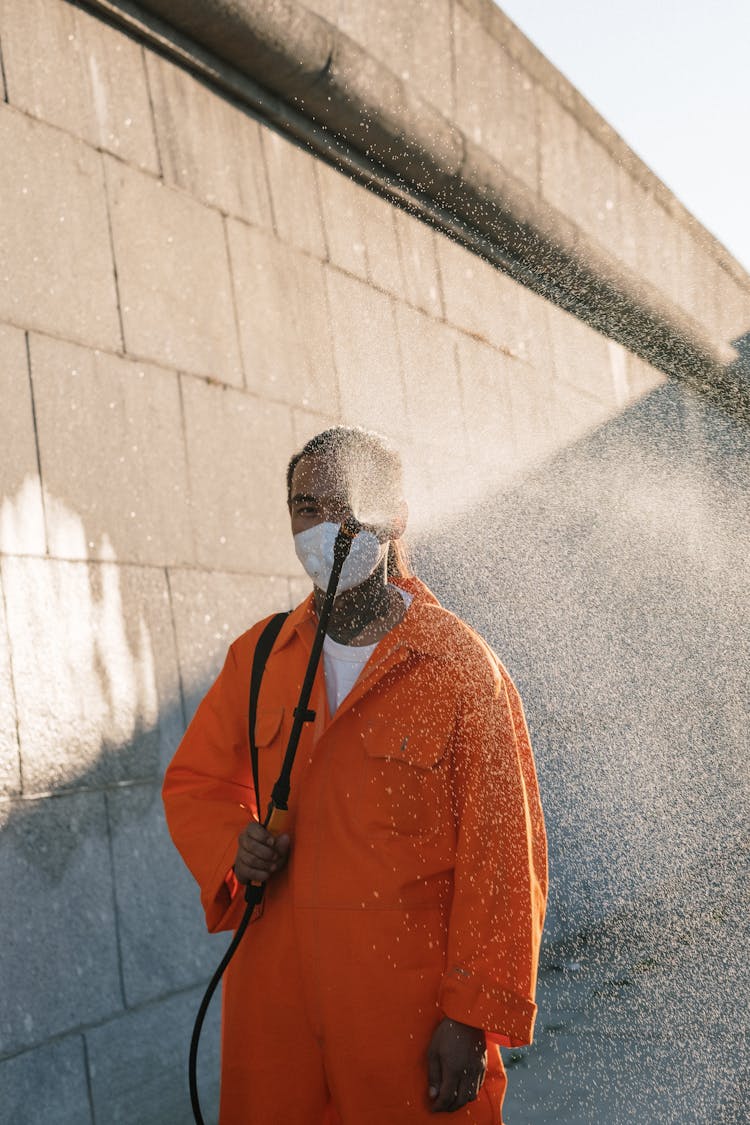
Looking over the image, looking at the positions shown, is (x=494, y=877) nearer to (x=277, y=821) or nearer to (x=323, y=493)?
(x=277, y=821)

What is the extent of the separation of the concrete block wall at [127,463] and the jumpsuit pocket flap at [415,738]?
1.36 metres

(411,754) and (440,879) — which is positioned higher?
(411,754)

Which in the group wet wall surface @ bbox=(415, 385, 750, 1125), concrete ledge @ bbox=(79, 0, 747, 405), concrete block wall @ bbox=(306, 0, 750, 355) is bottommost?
wet wall surface @ bbox=(415, 385, 750, 1125)

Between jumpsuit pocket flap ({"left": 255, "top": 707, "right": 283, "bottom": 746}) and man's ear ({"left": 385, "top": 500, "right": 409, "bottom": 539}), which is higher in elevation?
man's ear ({"left": 385, "top": 500, "right": 409, "bottom": 539})

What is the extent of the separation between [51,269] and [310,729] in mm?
1972

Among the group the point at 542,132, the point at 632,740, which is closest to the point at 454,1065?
the point at 542,132

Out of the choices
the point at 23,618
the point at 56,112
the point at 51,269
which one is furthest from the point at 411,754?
the point at 56,112

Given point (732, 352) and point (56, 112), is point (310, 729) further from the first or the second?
point (732, 352)

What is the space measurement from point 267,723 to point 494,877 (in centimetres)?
54

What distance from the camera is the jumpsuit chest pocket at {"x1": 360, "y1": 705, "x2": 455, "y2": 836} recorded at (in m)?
2.46

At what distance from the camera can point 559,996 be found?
5.93m

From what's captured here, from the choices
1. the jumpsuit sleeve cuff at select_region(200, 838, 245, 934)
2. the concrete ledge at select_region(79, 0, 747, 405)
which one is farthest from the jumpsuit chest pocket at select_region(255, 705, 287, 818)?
the concrete ledge at select_region(79, 0, 747, 405)

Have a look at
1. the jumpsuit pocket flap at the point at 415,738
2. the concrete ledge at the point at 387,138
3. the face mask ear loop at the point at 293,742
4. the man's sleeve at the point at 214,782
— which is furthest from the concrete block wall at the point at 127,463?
the jumpsuit pocket flap at the point at 415,738

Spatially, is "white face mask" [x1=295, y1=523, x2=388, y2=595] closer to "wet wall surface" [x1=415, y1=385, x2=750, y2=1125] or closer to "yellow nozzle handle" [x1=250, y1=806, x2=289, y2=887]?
"yellow nozzle handle" [x1=250, y1=806, x2=289, y2=887]
